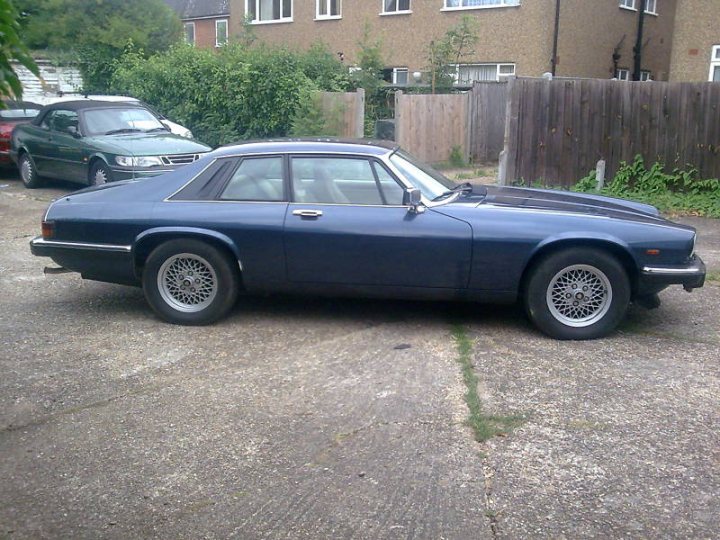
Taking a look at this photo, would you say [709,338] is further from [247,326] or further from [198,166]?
[198,166]

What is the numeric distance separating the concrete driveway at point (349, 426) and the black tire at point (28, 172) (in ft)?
26.9

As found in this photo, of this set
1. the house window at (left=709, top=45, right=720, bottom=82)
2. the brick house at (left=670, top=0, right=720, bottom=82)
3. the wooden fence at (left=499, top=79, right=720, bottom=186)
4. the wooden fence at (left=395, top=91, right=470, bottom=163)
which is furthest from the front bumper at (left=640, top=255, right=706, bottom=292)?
the brick house at (left=670, top=0, right=720, bottom=82)

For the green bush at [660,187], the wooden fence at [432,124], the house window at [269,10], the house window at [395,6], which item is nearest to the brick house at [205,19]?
the house window at [269,10]

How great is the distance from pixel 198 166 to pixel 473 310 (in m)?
2.52

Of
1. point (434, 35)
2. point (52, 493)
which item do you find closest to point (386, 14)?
point (434, 35)

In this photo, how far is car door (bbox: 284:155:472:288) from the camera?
630 cm

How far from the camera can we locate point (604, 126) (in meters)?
12.7

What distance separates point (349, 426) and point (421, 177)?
2.62 m

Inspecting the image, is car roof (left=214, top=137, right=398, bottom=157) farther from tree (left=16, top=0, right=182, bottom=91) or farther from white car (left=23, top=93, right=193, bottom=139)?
tree (left=16, top=0, right=182, bottom=91)

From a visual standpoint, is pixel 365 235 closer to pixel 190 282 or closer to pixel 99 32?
pixel 190 282

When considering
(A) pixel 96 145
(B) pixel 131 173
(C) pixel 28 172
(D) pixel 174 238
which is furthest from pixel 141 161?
(D) pixel 174 238

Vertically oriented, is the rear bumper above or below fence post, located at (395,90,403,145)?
below

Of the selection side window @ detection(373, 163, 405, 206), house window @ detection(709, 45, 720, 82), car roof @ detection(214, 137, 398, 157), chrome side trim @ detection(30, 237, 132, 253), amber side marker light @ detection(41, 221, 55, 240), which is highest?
house window @ detection(709, 45, 720, 82)

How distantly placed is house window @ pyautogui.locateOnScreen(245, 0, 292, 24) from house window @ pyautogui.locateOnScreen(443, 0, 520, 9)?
6.05 m
